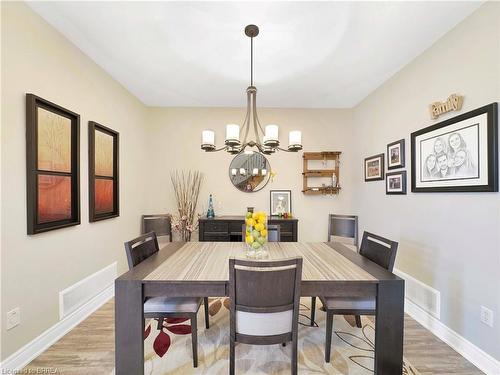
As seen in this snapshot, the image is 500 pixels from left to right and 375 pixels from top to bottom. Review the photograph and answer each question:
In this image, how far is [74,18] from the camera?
71.6 inches

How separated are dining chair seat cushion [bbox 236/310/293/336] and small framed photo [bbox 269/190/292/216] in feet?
7.79

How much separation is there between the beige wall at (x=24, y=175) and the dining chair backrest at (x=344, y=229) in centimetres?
277

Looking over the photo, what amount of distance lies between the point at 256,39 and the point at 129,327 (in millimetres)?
2422

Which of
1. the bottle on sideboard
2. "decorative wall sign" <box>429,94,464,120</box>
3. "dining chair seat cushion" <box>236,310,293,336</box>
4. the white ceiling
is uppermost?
the white ceiling

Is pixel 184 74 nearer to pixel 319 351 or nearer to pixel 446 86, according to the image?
pixel 446 86

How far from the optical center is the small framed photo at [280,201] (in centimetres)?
371

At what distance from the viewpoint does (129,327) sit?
1.38 metres

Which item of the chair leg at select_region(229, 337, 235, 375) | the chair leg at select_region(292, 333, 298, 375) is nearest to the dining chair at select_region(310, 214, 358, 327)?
the chair leg at select_region(292, 333, 298, 375)

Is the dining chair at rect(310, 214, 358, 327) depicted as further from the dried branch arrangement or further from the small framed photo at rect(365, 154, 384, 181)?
the dried branch arrangement

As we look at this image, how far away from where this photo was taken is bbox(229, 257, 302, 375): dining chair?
1269 mm

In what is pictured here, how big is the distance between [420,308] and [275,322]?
1.83 m

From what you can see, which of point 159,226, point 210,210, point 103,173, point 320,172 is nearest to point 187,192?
point 210,210

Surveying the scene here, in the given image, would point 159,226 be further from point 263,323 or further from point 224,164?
point 263,323

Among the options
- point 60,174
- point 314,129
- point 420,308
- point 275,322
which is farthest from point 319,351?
point 314,129
